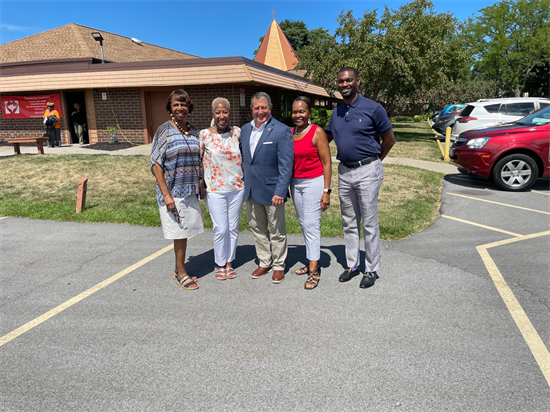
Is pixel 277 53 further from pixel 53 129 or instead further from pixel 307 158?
pixel 307 158

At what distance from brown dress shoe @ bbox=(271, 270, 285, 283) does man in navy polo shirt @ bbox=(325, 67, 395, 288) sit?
812mm

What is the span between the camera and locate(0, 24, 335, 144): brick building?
16156 mm

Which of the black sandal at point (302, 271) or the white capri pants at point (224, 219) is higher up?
the white capri pants at point (224, 219)

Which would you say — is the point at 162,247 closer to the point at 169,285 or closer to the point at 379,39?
the point at 169,285

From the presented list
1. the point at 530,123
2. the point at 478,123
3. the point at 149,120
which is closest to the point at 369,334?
the point at 530,123

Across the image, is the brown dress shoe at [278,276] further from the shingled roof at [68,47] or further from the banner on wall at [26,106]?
the banner on wall at [26,106]

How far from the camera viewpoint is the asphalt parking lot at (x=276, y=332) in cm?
247

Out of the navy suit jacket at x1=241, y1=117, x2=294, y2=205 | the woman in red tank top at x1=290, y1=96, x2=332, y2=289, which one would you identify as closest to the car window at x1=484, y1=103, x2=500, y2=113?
the woman in red tank top at x1=290, y1=96, x2=332, y2=289

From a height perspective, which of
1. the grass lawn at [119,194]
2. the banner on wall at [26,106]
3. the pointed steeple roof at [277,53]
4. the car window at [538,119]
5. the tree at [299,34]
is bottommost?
the grass lawn at [119,194]

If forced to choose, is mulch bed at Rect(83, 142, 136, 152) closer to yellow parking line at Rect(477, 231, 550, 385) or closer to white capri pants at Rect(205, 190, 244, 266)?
white capri pants at Rect(205, 190, 244, 266)

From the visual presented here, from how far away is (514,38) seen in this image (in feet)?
Answer: 152

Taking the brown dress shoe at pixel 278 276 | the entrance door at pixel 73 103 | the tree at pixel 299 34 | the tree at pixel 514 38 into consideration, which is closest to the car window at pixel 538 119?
the brown dress shoe at pixel 278 276

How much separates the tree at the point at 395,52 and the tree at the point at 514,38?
28.3 metres

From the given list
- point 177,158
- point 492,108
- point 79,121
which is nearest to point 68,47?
point 79,121
